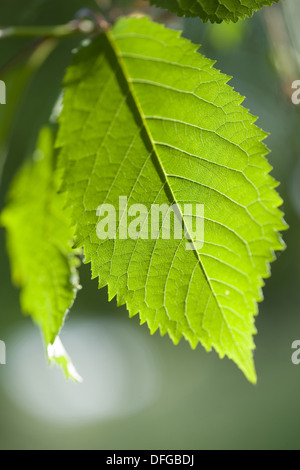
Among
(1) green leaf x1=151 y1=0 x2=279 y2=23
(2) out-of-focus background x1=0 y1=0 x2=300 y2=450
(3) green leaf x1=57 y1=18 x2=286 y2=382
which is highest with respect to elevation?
(2) out-of-focus background x1=0 y1=0 x2=300 y2=450

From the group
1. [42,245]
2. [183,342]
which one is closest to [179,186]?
[42,245]

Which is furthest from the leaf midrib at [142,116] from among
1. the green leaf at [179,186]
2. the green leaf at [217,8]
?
the green leaf at [217,8]

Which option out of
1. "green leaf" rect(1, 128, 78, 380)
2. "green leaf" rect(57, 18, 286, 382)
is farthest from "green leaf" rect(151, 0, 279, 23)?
"green leaf" rect(1, 128, 78, 380)

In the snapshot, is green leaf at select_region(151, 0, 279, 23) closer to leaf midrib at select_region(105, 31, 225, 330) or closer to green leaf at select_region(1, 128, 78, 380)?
leaf midrib at select_region(105, 31, 225, 330)

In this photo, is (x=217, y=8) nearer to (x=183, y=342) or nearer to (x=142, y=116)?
(x=142, y=116)

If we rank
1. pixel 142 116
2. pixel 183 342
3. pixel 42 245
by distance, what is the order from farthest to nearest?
pixel 183 342 < pixel 42 245 < pixel 142 116

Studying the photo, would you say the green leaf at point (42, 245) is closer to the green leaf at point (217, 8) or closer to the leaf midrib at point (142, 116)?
the leaf midrib at point (142, 116)
